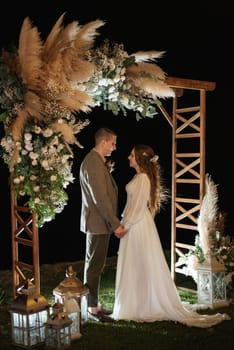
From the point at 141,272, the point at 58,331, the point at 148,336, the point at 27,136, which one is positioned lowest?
the point at 148,336

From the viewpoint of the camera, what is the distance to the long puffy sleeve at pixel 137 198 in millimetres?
5383

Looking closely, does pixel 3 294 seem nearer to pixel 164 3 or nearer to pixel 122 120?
pixel 122 120

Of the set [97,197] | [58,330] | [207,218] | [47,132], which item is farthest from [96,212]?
[207,218]

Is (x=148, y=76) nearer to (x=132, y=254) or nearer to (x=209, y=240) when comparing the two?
(x=132, y=254)

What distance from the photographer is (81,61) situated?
5070 millimetres

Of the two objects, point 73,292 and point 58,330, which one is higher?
point 73,292

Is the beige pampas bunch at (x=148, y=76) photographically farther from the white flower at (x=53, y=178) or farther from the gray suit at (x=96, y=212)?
the white flower at (x=53, y=178)

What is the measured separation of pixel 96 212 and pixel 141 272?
0.72 meters

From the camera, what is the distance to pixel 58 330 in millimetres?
4520

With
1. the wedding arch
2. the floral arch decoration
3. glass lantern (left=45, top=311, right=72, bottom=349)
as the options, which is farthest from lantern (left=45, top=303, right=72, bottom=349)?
the floral arch decoration

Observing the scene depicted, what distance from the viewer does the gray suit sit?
5262 mm

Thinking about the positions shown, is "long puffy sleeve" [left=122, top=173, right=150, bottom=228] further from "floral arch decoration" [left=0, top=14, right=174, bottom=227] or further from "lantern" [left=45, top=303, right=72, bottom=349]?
"lantern" [left=45, top=303, right=72, bottom=349]

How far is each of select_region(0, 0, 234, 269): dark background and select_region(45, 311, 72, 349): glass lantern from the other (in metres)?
3.03

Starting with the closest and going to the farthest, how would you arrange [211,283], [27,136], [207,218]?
[27,136] < [211,283] < [207,218]
